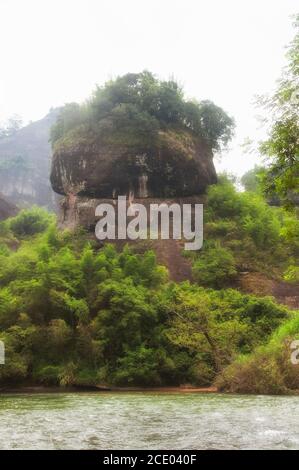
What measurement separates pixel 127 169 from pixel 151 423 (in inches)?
1163

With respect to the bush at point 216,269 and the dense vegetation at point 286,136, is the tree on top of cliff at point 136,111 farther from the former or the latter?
the dense vegetation at point 286,136

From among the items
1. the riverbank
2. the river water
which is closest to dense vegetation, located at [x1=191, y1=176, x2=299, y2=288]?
the riverbank

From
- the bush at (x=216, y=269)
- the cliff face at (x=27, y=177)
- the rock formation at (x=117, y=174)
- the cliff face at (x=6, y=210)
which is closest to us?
the bush at (x=216, y=269)

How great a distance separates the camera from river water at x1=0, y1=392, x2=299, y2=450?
848 cm

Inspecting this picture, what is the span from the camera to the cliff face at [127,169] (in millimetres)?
39125

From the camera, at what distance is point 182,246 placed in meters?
37.3

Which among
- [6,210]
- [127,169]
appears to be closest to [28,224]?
[6,210]

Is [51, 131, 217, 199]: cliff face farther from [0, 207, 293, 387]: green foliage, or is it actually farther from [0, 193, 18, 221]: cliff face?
[0, 193, 18, 221]: cliff face

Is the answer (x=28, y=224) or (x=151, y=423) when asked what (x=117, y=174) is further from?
(x=151, y=423)

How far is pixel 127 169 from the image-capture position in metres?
39.2

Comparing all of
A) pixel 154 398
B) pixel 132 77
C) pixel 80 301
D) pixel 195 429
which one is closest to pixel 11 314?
pixel 80 301

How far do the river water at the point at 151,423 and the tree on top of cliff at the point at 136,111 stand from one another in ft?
87.8

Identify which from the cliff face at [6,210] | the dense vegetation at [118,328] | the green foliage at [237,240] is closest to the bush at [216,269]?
the green foliage at [237,240]
